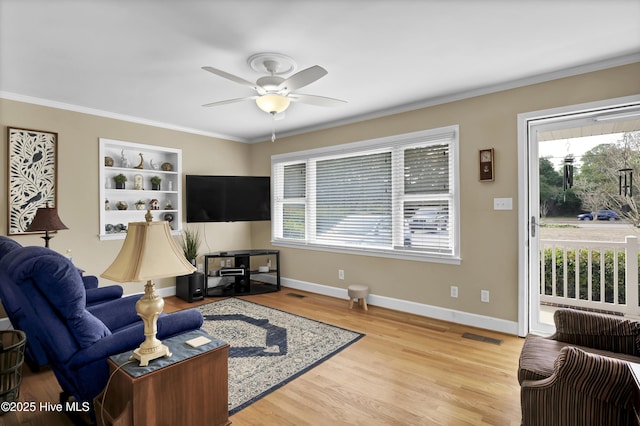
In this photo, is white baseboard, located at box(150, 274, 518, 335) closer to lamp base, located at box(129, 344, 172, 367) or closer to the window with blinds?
the window with blinds

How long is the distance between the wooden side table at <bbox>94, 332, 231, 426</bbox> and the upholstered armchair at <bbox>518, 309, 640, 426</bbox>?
1.63 metres

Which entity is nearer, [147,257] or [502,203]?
[147,257]

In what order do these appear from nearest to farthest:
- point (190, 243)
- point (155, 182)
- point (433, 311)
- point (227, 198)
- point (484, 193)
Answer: point (484, 193), point (433, 311), point (155, 182), point (190, 243), point (227, 198)

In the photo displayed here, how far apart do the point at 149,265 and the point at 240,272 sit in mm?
3490

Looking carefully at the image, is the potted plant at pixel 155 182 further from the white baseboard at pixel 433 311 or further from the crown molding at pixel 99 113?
the white baseboard at pixel 433 311

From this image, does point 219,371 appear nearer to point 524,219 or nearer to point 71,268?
point 71,268

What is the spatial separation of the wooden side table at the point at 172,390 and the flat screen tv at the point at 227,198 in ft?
10.7

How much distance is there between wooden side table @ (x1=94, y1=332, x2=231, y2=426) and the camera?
1.50 meters

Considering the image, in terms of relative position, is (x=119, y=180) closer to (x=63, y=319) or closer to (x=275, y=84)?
(x=275, y=84)

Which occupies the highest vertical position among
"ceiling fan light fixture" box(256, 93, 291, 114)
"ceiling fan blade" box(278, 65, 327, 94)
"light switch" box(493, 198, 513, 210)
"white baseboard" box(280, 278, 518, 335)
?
"ceiling fan blade" box(278, 65, 327, 94)

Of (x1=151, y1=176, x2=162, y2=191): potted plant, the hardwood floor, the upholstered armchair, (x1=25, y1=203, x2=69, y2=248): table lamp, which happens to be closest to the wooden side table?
the hardwood floor

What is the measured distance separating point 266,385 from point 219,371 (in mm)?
683

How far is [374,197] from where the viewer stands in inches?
171

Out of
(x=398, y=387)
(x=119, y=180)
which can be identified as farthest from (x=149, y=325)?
(x=119, y=180)
